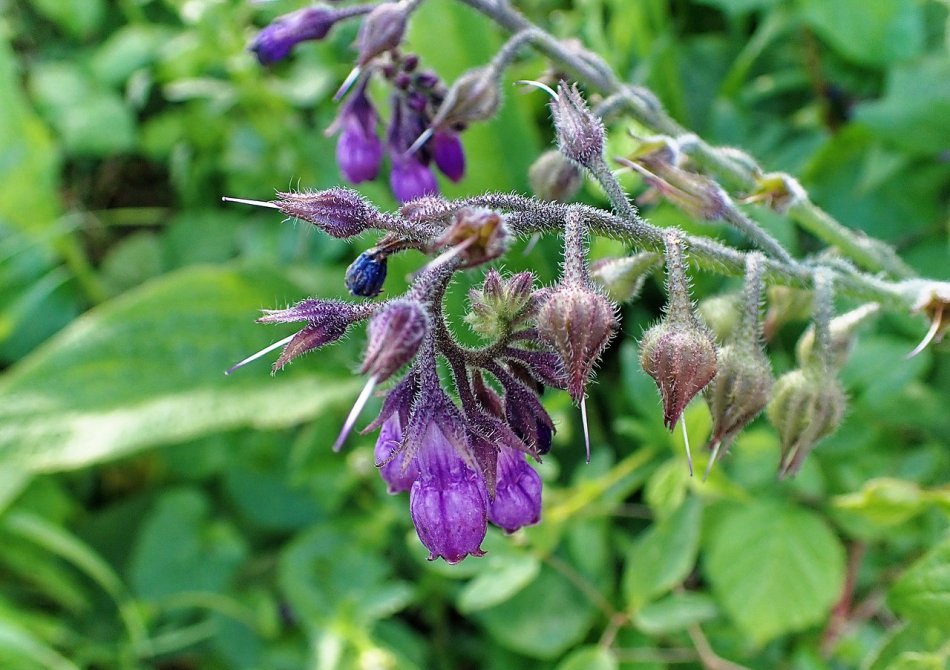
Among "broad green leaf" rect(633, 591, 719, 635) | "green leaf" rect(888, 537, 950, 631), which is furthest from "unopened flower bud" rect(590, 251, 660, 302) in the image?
"broad green leaf" rect(633, 591, 719, 635)

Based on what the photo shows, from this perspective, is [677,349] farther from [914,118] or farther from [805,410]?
[914,118]

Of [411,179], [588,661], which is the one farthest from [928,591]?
[411,179]

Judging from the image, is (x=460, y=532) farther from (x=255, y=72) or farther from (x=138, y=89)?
(x=138, y=89)

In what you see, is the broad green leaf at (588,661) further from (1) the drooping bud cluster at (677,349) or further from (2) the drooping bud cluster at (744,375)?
(1) the drooping bud cluster at (677,349)

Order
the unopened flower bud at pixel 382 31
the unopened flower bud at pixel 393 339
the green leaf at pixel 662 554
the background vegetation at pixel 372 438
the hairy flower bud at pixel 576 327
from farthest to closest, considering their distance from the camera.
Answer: the background vegetation at pixel 372 438
the green leaf at pixel 662 554
the unopened flower bud at pixel 382 31
the hairy flower bud at pixel 576 327
the unopened flower bud at pixel 393 339

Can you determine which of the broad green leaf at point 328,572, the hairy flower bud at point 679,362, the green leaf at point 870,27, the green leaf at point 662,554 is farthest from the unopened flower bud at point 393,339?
the green leaf at point 870,27

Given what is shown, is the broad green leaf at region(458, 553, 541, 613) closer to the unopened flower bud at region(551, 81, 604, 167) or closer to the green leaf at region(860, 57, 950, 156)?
the unopened flower bud at region(551, 81, 604, 167)
